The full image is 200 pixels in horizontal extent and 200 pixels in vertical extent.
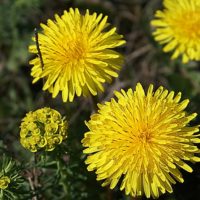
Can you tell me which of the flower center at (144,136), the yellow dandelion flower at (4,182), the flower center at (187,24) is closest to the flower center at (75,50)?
the flower center at (144,136)

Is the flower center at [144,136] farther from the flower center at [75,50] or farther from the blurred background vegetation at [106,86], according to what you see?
A: the blurred background vegetation at [106,86]

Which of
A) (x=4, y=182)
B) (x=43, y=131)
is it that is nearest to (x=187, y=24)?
(x=43, y=131)

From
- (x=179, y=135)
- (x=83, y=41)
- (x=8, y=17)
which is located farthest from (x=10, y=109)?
(x=179, y=135)

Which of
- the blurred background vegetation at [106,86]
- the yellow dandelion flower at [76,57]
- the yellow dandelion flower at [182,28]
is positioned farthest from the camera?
the blurred background vegetation at [106,86]

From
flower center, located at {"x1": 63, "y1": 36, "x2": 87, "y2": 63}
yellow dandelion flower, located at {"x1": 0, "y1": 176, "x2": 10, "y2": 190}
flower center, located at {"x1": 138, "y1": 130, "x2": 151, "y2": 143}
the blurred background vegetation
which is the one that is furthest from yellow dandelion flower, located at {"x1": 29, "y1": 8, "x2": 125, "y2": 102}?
the blurred background vegetation

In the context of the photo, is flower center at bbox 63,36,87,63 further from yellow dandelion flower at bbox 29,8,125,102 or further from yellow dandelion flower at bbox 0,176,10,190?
yellow dandelion flower at bbox 0,176,10,190

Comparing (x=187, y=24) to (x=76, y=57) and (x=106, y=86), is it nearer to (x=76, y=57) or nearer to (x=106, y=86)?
(x=76, y=57)
